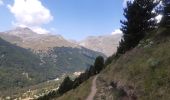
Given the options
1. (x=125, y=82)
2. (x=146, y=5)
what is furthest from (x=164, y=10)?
(x=125, y=82)

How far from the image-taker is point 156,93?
26391 millimetres

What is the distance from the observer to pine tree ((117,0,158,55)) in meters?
53.2

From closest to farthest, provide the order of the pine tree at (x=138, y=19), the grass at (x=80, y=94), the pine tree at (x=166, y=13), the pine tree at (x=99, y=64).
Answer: the pine tree at (x=166, y=13) → the grass at (x=80, y=94) → the pine tree at (x=138, y=19) → the pine tree at (x=99, y=64)

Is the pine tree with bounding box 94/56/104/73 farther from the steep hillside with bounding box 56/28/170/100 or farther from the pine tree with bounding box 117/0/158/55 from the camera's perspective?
the steep hillside with bounding box 56/28/170/100

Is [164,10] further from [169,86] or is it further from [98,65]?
[98,65]

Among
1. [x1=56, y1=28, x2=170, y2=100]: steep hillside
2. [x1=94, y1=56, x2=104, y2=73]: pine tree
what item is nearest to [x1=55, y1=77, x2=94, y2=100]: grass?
[x1=56, y1=28, x2=170, y2=100]: steep hillside

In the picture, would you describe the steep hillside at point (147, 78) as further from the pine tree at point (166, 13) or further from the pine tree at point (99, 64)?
the pine tree at point (99, 64)

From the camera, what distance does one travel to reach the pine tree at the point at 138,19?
53.2 m

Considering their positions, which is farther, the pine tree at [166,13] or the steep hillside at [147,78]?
the pine tree at [166,13]

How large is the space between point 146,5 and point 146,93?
2846cm

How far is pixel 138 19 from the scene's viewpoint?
5378 cm

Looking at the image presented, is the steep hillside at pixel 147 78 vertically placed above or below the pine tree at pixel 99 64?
below

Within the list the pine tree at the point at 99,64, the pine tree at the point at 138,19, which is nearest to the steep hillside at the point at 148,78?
the pine tree at the point at 138,19

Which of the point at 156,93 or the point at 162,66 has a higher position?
the point at 162,66
